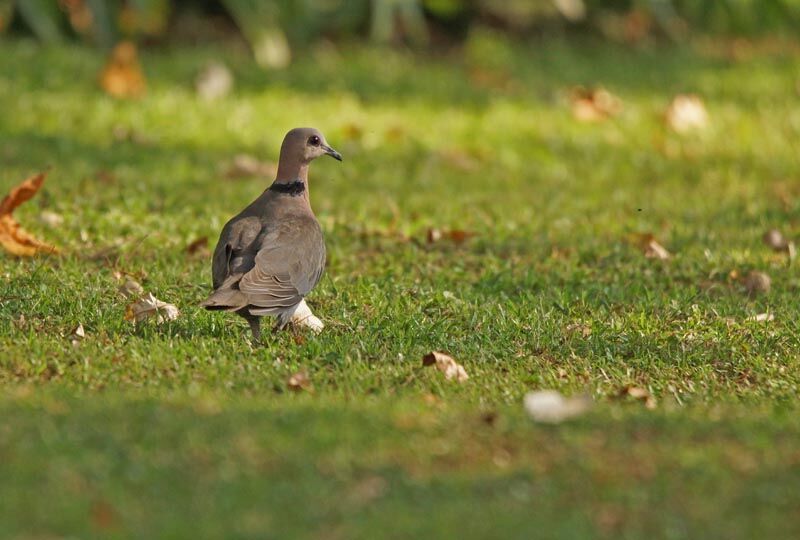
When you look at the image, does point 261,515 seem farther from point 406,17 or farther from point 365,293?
point 406,17

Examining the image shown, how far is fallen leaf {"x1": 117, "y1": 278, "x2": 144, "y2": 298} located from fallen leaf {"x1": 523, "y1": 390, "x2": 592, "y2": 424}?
2.33 m

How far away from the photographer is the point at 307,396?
5.25m

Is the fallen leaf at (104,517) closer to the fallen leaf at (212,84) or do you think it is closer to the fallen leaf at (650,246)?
the fallen leaf at (650,246)

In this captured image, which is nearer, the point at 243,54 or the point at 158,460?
the point at 158,460

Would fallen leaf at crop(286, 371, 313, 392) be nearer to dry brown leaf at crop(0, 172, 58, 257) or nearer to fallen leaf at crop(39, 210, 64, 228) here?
dry brown leaf at crop(0, 172, 58, 257)

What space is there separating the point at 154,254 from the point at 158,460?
3.21 metres

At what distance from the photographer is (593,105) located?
37.2ft

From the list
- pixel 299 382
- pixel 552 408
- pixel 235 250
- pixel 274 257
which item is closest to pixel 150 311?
pixel 235 250

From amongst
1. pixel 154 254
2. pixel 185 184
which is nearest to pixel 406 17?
pixel 185 184

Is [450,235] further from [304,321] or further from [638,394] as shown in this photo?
[638,394]

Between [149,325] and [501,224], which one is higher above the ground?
[149,325]

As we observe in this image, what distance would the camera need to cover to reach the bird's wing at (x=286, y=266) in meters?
5.77

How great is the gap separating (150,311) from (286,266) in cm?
69

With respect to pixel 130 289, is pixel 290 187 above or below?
above
